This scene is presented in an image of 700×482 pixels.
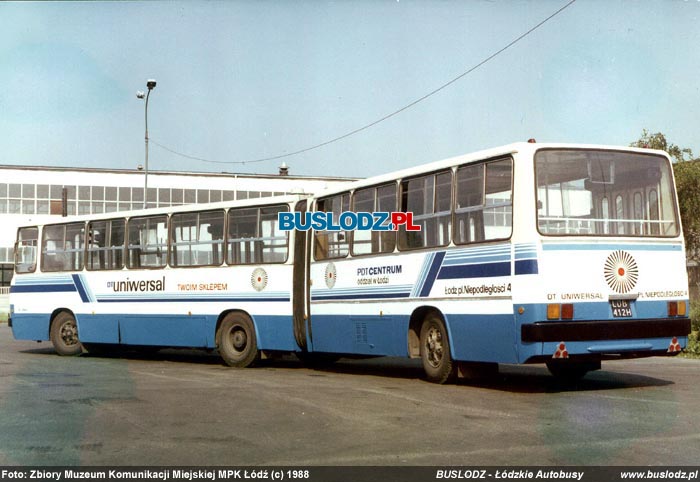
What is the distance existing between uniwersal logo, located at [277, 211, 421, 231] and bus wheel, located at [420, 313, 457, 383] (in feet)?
4.69

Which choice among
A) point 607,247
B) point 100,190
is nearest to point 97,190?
point 100,190

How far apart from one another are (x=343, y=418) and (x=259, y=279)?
732 centimetres

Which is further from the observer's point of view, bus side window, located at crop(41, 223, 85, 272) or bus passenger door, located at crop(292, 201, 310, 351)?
bus side window, located at crop(41, 223, 85, 272)

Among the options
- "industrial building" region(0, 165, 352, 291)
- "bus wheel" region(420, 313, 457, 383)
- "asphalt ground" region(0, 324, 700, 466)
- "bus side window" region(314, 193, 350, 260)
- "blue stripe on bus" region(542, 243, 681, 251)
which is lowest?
"asphalt ground" region(0, 324, 700, 466)

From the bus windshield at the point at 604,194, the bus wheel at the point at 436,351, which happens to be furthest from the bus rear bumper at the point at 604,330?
the bus wheel at the point at 436,351

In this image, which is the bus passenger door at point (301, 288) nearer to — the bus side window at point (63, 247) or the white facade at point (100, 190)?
the bus side window at point (63, 247)

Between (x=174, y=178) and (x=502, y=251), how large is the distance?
55873mm

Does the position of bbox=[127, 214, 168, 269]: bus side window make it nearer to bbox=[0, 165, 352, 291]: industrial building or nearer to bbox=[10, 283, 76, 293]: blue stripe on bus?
bbox=[10, 283, 76, 293]: blue stripe on bus

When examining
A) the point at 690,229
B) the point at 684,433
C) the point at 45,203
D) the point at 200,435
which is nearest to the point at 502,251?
the point at 684,433

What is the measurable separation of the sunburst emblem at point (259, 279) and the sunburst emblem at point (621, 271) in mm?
6657

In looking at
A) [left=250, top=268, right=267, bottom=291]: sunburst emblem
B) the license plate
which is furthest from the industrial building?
the license plate

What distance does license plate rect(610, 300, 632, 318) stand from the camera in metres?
12.5

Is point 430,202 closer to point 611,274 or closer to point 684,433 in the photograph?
point 611,274

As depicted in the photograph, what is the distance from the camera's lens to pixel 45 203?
63219 mm
